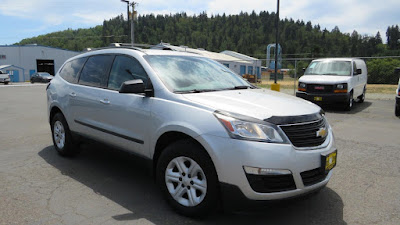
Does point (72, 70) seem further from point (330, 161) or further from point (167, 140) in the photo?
point (330, 161)

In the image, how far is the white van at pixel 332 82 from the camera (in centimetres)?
1071

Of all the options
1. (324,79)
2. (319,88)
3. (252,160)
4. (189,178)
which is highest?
(324,79)

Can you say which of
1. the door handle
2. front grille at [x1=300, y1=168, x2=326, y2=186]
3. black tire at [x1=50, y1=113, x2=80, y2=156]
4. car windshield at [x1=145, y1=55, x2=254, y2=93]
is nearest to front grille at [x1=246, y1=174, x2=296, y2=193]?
front grille at [x1=300, y1=168, x2=326, y2=186]

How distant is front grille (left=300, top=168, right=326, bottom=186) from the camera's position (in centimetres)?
277

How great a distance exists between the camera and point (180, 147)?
3.00 m

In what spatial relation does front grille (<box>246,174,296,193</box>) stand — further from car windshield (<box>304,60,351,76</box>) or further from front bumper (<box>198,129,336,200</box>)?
car windshield (<box>304,60,351,76</box>)

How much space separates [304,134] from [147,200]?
6.00ft

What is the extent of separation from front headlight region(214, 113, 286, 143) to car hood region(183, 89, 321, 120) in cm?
10

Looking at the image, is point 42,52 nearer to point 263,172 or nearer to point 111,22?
point 263,172

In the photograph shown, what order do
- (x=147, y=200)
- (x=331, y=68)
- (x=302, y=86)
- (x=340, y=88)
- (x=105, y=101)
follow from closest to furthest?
(x=147, y=200) < (x=105, y=101) < (x=340, y=88) < (x=302, y=86) < (x=331, y=68)

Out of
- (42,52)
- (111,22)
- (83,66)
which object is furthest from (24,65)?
(111,22)

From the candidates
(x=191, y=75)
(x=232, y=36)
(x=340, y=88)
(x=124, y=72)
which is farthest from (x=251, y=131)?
(x=232, y=36)

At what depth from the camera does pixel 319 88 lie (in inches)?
434

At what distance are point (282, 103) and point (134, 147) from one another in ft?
5.64
